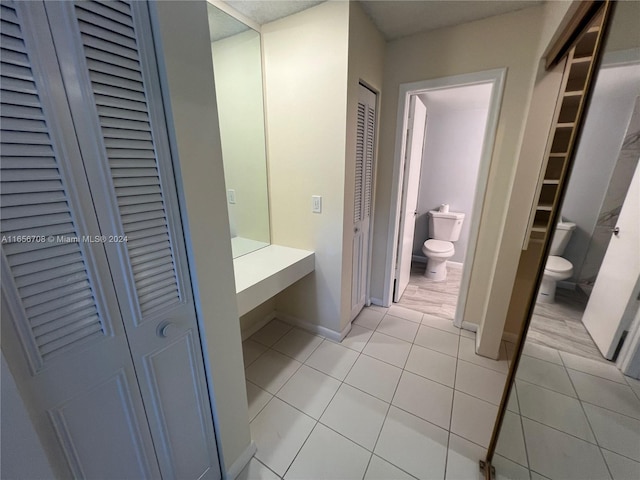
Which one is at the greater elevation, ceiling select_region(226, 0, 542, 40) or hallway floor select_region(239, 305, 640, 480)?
ceiling select_region(226, 0, 542, 40)

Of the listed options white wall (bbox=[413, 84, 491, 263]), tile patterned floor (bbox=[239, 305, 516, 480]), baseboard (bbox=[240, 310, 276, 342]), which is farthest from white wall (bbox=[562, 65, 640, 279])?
white wall (bbox=[413, 84, 491, 263])

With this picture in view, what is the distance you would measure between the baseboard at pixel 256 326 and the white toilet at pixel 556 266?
2.03 metres

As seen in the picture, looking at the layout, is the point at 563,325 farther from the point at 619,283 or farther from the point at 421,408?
the point at 421,408

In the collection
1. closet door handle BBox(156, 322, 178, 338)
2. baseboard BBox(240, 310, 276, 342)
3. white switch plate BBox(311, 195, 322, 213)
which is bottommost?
baseboard BBox(240, 310, 276, 342)

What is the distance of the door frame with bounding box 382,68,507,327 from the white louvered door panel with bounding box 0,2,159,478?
2.14 meters

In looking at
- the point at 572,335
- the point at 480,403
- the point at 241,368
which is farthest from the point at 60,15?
the point at 480,403

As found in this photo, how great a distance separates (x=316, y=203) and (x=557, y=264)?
4.53 ft

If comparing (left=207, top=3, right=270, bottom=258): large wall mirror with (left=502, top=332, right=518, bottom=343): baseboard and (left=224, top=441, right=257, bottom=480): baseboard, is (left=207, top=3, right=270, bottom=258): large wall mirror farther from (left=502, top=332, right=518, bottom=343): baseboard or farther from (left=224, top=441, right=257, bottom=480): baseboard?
(left=502, top=332, right=518, bottom=343): baseboard

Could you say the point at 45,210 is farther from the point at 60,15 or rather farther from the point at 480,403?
the point at 480,403

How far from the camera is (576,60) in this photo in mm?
1304

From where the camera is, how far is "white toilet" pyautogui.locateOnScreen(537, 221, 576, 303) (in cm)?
88

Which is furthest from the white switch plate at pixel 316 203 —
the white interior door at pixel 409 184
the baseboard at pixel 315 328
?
the baseboard at pixel 315 328

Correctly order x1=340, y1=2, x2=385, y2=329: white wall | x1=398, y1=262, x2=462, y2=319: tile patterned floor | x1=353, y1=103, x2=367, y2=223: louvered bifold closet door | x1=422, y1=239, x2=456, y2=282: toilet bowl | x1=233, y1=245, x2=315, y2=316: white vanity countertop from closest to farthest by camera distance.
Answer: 1. x1=233, y1=245, x2=315, y2=316: white vanity countertop
2. x1=340, y1=2, x2=385, y2=329: white wall
3. x1=353, y1=103, x2=367, y2=223: louvered bifold closet door
4. x1=398, y1=262, x2=462, y2=319: tile patterned floor
5. x1=422, y1=239, x2=456, y2=282: toilet bowl

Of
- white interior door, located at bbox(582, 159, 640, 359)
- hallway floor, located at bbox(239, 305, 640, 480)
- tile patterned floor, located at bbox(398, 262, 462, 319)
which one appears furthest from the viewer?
tile patterned floor, located at bbox(398, 262, 462, 319)
